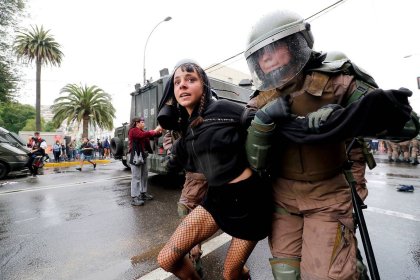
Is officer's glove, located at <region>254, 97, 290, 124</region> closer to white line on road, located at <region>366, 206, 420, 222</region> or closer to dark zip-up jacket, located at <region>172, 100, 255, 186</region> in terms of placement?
dark zip-up jacket, located at <region>172, 100, 255, 186</region>

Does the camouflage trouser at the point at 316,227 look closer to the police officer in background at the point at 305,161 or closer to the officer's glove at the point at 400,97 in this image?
the police officer in background at the point at 305,161

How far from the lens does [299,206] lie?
136 cm

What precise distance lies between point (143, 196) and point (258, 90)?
4.95 meters

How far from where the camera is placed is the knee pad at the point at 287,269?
1.34 meters

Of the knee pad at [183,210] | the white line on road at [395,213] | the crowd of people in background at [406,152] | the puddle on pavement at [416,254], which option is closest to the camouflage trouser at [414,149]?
the crowd of people in background at [406,152]

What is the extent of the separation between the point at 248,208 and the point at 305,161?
1.38 ft

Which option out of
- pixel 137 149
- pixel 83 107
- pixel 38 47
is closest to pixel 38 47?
pixel 38 47

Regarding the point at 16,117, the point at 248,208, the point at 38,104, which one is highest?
the point at 16,117

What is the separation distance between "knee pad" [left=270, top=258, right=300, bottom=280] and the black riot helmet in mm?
908

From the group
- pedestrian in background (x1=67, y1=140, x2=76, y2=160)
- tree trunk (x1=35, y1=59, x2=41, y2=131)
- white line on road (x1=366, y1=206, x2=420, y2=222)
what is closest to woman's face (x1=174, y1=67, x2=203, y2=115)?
white line on road (x1=366, y1=206, x2=420, y2=222)

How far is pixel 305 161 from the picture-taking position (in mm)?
1296

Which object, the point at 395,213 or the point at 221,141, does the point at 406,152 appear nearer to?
the point at 395,213

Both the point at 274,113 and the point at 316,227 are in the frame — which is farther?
the point at 316,227

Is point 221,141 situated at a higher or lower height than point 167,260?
higher
